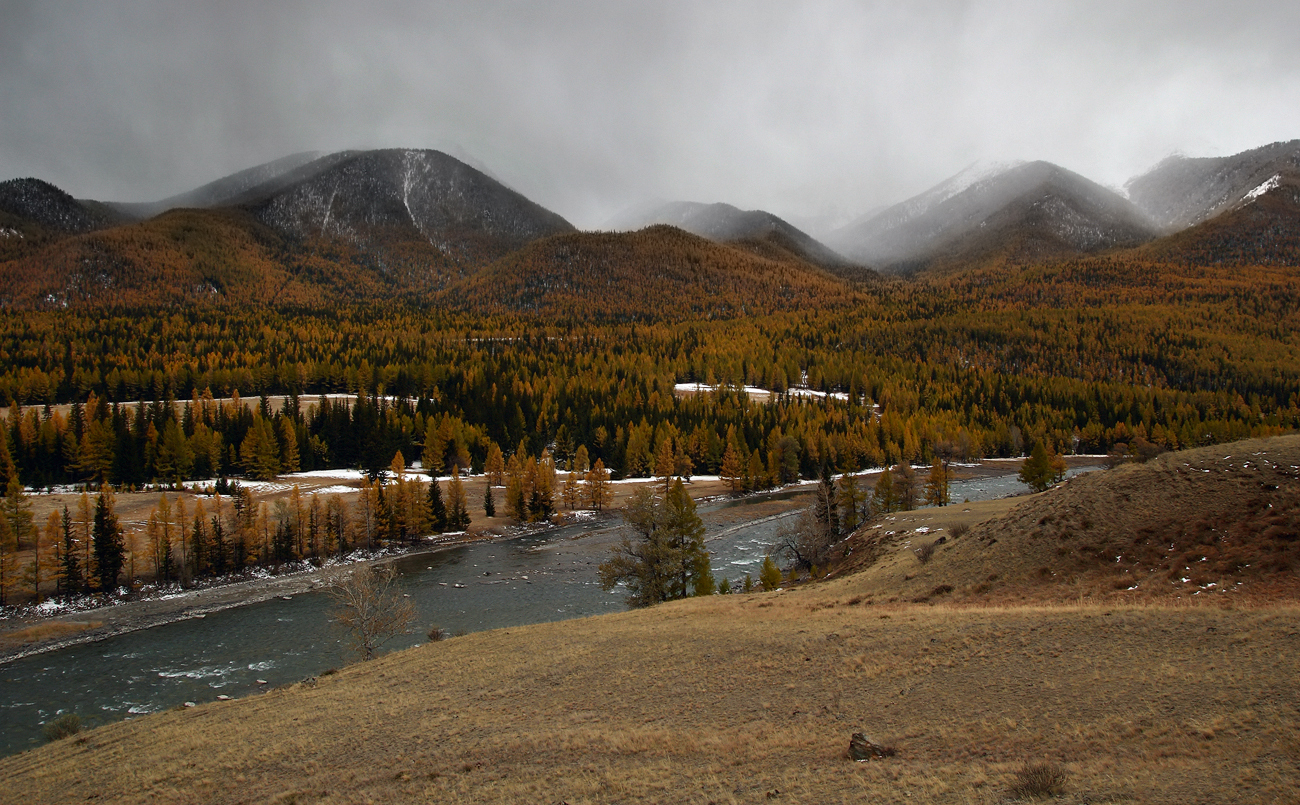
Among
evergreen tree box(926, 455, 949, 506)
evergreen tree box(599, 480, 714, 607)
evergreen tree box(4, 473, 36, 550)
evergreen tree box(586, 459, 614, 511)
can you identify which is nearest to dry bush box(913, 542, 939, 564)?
evergreen tree box(599, 480, 714, 607)

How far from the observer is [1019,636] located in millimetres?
19922

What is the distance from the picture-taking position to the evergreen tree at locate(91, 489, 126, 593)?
198ft

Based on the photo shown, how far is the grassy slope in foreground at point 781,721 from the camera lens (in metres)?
12.6

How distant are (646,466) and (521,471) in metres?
31.3

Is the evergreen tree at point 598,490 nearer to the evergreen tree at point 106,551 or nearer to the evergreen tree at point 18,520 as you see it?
the evergreen tree at point 106,551

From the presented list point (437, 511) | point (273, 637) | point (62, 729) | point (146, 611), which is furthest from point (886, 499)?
point (146, 611)

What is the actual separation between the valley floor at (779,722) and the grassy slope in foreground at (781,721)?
0.22ft

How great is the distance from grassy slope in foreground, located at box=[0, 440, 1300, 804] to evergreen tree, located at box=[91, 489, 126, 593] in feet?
152

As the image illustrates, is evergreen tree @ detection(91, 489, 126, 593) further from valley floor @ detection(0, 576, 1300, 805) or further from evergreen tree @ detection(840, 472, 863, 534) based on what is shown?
Result: evergreen tree @ detection(840, 472, 863, 534)

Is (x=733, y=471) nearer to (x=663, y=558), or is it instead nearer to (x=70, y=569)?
(x=663, y=558)

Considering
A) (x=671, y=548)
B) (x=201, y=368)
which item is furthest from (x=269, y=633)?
(x=201, y=368)

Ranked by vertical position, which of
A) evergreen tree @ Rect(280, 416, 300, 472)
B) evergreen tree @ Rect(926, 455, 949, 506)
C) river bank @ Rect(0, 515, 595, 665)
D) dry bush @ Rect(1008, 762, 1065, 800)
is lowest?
river bank @ Rect(0, 515, 595, 665)

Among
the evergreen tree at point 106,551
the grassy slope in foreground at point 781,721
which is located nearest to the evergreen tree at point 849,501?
the grassy slope in foreground at point 781,721

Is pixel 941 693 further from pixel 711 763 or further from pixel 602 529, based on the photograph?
pixel 602 529
